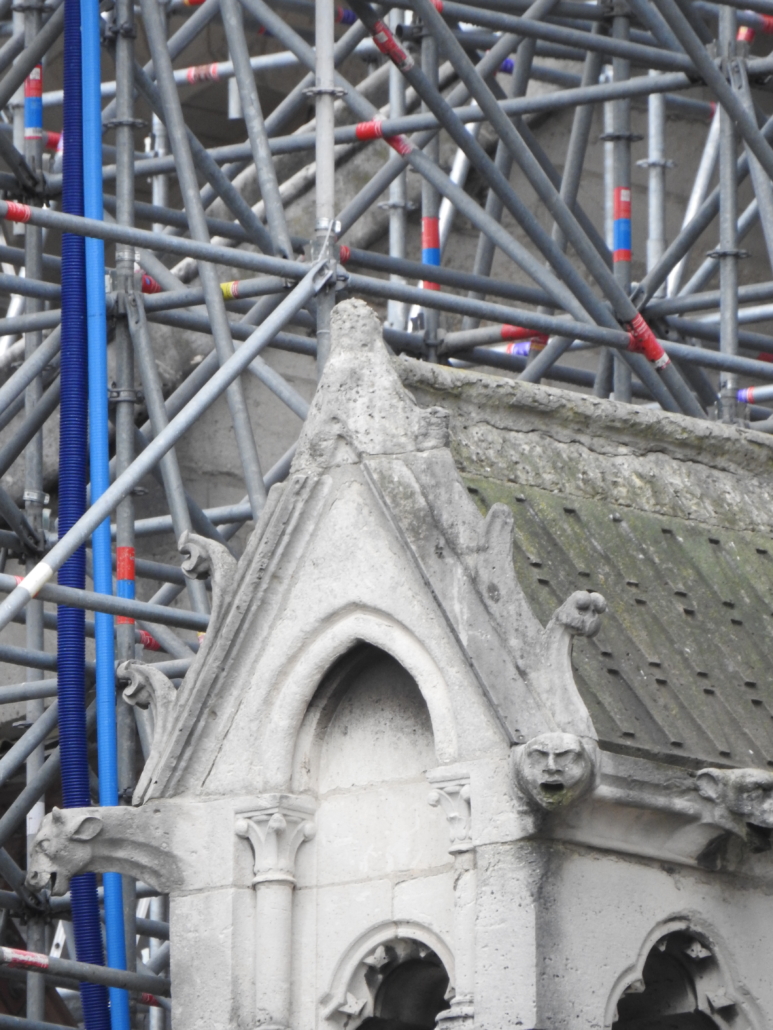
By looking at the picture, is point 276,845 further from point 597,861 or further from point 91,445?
point 91,445

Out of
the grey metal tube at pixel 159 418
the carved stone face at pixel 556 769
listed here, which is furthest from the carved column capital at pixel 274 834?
the grey metal tube at pixel 159 418

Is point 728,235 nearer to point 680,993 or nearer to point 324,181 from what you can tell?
point 324,181

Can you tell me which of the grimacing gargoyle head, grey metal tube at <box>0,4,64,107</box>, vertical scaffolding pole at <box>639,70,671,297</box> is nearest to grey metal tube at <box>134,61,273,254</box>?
grey metal tube at <box>0,4,64,107</box>

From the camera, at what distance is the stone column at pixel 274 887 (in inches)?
269

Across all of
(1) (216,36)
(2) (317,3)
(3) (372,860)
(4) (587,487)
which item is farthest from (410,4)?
(1) (216,36)

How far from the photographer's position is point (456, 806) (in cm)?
667

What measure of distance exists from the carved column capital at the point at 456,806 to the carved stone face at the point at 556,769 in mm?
257

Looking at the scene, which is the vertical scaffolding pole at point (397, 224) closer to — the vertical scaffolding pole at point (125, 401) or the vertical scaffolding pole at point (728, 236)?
the vertical scaffolding pole at point (728, 236)

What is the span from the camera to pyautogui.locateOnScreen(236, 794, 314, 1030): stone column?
22.4 feet

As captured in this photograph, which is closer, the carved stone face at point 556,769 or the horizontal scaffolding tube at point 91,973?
the carved stone face at point 556,769

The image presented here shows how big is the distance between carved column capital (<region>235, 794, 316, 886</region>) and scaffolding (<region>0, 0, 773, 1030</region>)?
2671 millimetres

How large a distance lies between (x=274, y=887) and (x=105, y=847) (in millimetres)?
498

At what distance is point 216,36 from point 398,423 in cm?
1218

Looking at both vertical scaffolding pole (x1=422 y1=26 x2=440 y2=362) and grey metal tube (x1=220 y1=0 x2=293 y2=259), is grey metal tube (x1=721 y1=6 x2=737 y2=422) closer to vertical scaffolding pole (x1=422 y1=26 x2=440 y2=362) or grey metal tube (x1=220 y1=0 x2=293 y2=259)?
vertical scaffolding pole (x1=422 y1=26 x2=440 y2=362)
